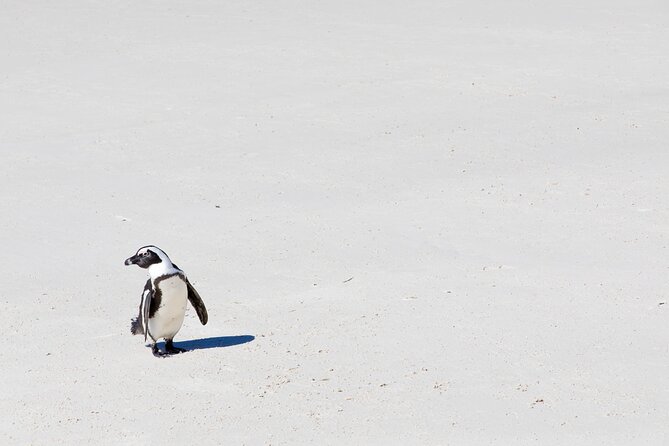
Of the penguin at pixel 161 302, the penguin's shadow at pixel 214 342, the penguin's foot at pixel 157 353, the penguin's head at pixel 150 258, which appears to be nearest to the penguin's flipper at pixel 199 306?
the penguin at pixel 161 302

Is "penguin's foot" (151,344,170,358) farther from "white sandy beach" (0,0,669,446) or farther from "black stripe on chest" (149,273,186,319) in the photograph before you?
"black stripe on chest" (149,273,186,319)

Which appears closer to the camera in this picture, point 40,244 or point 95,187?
point 40,244

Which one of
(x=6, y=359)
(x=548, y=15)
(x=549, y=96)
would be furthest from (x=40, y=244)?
(x=548, y=15)

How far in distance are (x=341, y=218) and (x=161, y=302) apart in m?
2.67

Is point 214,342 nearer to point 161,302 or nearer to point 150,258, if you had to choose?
point 161,302

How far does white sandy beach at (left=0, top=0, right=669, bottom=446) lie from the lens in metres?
5.85

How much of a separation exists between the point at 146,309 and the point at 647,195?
4.32m

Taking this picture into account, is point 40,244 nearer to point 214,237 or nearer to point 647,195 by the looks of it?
point 214,237

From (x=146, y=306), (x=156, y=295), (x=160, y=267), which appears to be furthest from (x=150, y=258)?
(x=146, y=306)

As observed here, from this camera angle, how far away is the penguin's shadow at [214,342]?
21.8 feet

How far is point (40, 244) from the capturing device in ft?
28.3

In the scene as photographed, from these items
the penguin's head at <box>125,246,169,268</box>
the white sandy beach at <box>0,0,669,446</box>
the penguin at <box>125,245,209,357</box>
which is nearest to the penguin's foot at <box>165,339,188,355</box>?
the penguin at <box>125,245,209,357</box>

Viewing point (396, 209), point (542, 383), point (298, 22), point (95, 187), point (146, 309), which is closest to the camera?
point (542, 383)

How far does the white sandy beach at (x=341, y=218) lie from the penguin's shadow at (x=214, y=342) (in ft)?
0.08
